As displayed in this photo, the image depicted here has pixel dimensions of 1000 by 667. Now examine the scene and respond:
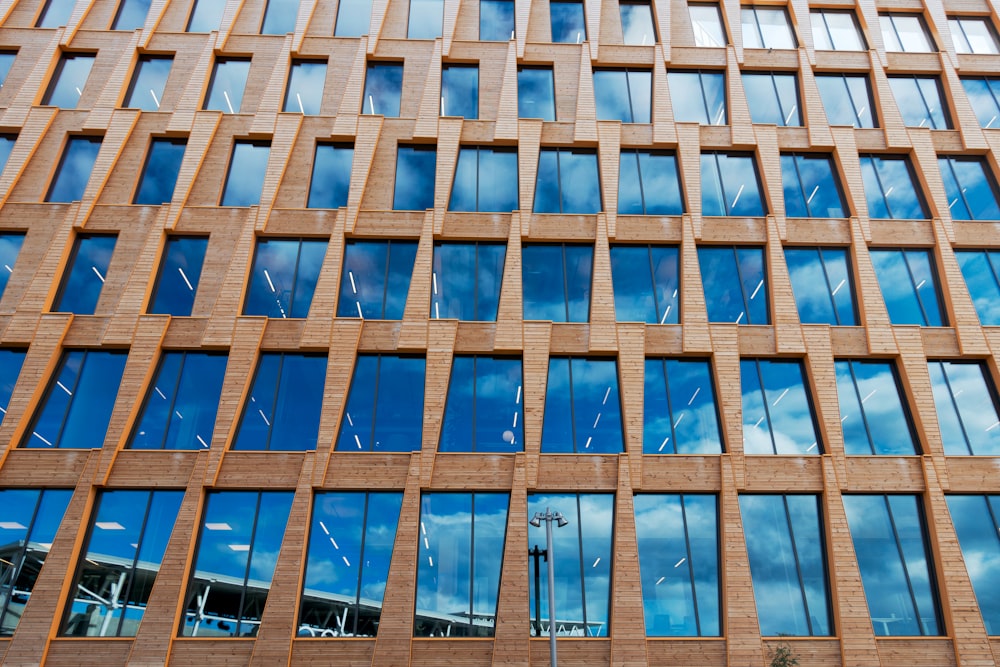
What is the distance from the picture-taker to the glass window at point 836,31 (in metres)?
27.2

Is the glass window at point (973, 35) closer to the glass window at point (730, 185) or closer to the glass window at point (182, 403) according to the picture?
the glass window at point (730, 185)

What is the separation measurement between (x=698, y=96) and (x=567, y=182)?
667cm

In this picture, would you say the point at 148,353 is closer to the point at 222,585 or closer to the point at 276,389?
the point at 276,389

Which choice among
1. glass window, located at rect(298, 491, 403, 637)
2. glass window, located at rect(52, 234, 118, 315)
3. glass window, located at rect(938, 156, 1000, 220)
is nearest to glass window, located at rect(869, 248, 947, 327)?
glass window, located at rect(938, 156, 1000, 220)

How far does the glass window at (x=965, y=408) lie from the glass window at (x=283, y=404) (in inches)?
758

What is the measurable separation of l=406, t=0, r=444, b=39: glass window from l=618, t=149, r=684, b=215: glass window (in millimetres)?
9252

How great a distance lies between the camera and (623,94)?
25391 mm

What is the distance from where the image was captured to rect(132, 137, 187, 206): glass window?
75.8 feet

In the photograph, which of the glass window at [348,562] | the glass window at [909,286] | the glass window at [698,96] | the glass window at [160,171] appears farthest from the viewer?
the glass window at [698,96]

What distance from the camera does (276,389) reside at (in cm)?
2042

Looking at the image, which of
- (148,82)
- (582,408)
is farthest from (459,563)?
(148,82)

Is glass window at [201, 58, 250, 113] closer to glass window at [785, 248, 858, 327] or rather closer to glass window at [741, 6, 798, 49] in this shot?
glass window at [741, 6, 798, 49]

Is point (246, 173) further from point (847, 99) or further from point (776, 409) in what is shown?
point (847, 99)

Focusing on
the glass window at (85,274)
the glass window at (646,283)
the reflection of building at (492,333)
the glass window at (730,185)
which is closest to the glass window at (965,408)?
the reflection of building at (492,333)
